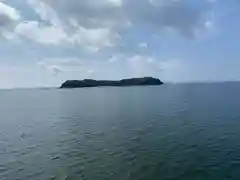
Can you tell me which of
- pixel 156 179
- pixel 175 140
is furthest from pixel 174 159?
pixel 175 140

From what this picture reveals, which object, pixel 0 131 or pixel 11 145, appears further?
pixel 0 131

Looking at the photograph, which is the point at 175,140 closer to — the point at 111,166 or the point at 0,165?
the point at 111,166

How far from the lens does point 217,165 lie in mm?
45188

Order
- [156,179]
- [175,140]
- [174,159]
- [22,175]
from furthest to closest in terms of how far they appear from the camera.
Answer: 1. [175,140]
2. [174,159]
3. [22,175]
4. [156,179]

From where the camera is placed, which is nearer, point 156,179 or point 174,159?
point 156,179

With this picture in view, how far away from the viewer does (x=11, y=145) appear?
6378 centimetres

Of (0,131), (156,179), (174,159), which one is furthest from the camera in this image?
(0,131)

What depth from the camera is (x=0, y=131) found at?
8331 centimetres

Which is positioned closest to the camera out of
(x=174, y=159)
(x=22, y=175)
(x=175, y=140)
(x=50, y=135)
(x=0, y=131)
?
(x=22, y=175)

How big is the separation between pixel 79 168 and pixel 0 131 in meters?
46.2

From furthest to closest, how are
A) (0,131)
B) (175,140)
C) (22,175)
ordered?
(0,131), (175,140), (22,175)

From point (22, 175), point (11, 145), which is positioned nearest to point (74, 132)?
point (11, 145)

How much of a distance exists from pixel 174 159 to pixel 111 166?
10586 mm

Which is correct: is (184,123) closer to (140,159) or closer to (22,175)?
(140,159)
